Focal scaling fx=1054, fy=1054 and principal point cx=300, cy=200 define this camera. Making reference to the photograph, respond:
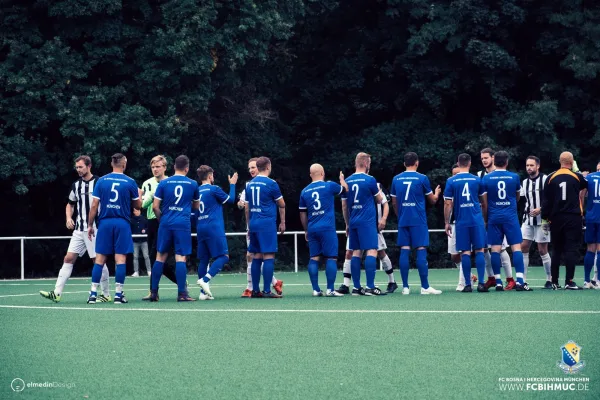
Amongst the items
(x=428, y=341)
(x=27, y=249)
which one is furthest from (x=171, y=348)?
(x=27, y=249)

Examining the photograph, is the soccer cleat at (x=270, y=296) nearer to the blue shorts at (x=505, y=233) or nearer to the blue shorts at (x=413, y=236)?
the blue shorts at (x=413, y=236)

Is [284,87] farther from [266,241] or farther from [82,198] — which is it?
[82,198]

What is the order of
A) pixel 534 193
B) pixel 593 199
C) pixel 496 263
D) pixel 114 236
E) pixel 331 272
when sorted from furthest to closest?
pixel 534 193 < pixel 593 199 < pixel 496 263 < pixel 331 272 < pixel 114 236

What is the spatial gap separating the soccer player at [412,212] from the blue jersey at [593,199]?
2778mm

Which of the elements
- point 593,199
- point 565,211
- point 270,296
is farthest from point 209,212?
point 593,199

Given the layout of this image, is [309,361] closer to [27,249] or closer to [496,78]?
[27,249]

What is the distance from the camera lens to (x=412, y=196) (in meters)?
16.5

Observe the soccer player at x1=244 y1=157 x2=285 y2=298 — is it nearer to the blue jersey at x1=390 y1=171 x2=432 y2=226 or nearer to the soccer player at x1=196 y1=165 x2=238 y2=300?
the soccer player at x1=196 y1=165 x2=238 y2=300

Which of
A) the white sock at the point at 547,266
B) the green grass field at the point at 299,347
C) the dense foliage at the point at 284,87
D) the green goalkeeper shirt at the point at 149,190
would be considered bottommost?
the green grass field at the point at 299,347

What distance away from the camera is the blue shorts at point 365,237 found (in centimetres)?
1634

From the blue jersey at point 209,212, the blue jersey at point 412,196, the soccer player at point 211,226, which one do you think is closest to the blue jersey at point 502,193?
the blue jersey at point 412,196

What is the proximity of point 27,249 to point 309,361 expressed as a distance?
72.2 ft

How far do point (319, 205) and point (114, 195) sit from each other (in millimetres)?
3166

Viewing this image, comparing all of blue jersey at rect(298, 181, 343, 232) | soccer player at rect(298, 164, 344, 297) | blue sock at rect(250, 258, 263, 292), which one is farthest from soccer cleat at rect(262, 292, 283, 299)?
blue jersey at rect(298, 181, 343, 232)
